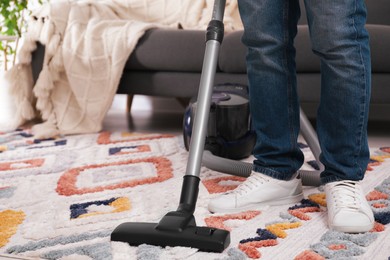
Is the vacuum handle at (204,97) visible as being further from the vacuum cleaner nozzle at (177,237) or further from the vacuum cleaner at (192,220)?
the vacuum cleaner nozzle at (177,237)

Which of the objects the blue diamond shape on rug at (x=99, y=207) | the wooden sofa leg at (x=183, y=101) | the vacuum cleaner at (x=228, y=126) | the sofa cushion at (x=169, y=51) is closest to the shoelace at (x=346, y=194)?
the blue diamond shape on rug at (x=99, y=207)

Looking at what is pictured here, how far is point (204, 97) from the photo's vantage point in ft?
3.40

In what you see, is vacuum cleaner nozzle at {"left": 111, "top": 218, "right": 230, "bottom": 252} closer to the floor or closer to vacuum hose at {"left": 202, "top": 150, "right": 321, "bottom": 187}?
vacuum hose at {"left": 202, "top": 150, "right": 321, "bottom": 187}

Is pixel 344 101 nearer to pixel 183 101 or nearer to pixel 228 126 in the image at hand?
pixel 228 126

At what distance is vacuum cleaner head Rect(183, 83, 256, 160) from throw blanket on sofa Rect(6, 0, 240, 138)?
54 centimetres

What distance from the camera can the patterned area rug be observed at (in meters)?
0.95

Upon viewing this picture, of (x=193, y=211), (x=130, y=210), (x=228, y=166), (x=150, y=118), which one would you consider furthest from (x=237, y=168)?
(x=150, y=118)

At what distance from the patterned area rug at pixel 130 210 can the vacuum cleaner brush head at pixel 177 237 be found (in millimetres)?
11

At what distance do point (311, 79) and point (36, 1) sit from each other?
2284mm

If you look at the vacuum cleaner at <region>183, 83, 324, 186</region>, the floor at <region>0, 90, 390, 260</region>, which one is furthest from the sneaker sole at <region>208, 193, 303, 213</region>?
the floor at <region>0, 90, 390, 260</region>

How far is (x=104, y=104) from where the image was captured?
2.21 metres

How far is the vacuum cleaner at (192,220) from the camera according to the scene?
0.94m

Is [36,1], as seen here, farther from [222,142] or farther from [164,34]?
[222,142]

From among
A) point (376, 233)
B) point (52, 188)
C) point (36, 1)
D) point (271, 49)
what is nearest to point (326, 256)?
point (376, 233)
